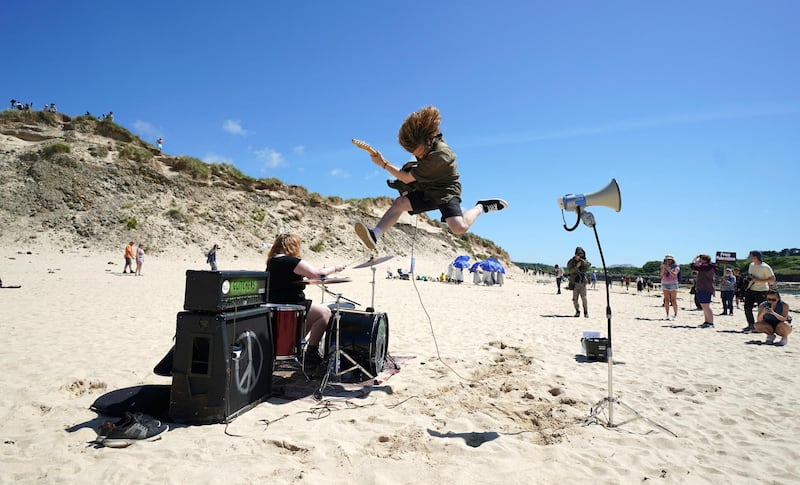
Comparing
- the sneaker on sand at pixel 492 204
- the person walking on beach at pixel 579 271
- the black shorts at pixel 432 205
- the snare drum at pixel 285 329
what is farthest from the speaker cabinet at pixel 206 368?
the person walking on beach at pixel 579 271

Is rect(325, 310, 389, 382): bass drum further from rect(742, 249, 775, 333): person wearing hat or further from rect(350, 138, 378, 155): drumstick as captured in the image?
rect(742, 249, 775, 333): person wearing hat

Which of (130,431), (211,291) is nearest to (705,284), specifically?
(211,291)

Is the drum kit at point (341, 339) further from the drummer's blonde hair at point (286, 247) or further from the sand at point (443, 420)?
the drummer's blonde hair at point (286, 247)

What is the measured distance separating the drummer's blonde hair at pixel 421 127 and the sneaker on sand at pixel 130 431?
10.5 feet

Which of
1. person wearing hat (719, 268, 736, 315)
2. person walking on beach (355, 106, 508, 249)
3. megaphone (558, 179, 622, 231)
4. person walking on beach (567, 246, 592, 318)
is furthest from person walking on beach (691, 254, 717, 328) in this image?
person walking on beach (355, 106, 508, 249)

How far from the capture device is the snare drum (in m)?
4.00

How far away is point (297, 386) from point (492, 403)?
2047 mm

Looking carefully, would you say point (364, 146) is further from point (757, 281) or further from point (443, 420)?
point (757, 281)

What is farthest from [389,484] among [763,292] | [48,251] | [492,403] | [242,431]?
[48,251]

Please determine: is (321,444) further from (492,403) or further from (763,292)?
(763,292)

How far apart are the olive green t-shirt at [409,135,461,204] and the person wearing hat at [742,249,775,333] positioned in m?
8.50

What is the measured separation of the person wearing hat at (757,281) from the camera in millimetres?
9023

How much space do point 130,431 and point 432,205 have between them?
3.07 meters

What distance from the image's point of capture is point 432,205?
4.14 meters
